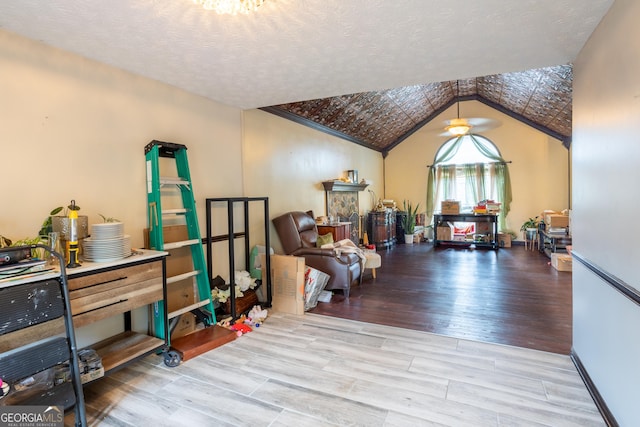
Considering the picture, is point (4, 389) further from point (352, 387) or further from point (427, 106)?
point (427, 106)

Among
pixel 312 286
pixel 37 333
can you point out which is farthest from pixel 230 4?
pixel 312 286

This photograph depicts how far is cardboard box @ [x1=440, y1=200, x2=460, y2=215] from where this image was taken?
8.19 meters

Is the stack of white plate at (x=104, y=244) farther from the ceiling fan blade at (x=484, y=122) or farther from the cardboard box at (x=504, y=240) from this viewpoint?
the cardboard box at (x=504, y=240)

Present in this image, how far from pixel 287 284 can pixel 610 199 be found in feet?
9.55

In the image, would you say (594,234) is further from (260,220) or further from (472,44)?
(260,220)

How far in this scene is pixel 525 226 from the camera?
7980mm

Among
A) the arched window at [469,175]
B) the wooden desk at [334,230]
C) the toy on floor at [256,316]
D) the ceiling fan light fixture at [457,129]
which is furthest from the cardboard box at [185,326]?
the arched window at [469,175]

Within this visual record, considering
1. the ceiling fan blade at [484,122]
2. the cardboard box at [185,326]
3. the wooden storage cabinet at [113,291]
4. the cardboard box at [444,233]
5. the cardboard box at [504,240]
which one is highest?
the ceiling fan blade at [484,122]

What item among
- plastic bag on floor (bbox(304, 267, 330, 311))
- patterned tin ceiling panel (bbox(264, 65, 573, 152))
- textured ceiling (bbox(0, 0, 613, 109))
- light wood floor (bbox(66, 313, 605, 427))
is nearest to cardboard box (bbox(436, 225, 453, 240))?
patterned tin ceiling panel (bbox(264, 65, 573, 152))

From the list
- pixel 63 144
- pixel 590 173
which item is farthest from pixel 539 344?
pixel 63 144

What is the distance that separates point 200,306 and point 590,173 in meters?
3.18

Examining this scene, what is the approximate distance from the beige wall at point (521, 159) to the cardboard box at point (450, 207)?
0.95m

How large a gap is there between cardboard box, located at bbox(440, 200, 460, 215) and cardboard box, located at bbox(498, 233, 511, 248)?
3.96 feet

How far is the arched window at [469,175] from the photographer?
27.6 feet
